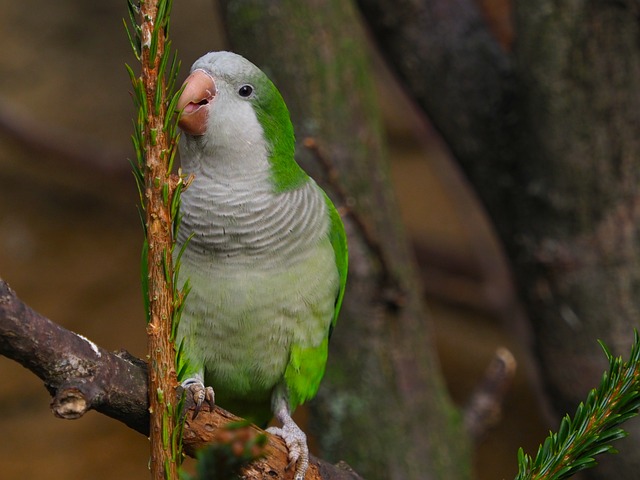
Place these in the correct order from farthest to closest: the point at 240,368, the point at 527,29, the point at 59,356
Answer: the point at 527,29 → the point at 240,368 → the point at 59,356

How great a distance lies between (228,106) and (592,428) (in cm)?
111

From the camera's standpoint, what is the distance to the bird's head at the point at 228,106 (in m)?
1.77

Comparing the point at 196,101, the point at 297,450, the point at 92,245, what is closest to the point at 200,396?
the point at 297,450

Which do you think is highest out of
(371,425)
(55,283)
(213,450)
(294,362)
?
(213,450)

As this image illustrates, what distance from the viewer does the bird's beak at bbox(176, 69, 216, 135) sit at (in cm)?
174

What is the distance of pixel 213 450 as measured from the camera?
76 centimetres

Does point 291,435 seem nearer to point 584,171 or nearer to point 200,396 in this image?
point 200,396

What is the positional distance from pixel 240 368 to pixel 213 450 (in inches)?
46.0

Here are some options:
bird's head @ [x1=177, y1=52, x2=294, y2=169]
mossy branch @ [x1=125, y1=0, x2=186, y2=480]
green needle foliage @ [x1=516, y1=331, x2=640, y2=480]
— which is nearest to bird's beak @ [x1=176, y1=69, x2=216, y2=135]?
bird's head @ [x1=177, y1=52, x2=294, y2=169]

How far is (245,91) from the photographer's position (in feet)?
6.13

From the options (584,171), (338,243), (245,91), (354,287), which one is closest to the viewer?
(245,91)

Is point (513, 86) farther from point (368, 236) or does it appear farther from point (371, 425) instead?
point (371, 425)

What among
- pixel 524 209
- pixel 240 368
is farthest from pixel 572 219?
pixel 240 368

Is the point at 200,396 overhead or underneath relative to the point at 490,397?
overhead
